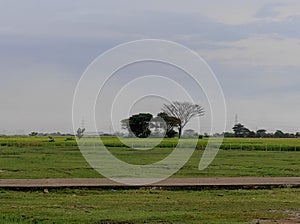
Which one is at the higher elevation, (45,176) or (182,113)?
(182,113)

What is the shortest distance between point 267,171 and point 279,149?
25.3 meters

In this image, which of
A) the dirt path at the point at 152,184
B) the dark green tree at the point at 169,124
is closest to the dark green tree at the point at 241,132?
the dark green tree at the point at 169,124

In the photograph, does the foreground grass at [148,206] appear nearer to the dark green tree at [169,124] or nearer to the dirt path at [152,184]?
the dirt path at [152,184]

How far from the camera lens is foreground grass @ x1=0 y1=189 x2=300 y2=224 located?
11.5 meters

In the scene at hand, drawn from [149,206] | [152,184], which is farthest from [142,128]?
[149,206]

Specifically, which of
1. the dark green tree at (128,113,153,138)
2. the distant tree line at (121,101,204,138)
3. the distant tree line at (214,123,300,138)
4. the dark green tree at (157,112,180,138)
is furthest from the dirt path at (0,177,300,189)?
the distant tree line at (214,123,300,138)

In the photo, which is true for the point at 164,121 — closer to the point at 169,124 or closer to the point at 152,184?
the point at 169,124

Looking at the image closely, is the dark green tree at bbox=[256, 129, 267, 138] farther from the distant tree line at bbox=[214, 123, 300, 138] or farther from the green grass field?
the green grass field

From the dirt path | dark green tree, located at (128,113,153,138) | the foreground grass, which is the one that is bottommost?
the foreground grass

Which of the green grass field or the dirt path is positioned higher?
the dirt path

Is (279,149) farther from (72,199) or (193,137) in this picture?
(72,199)

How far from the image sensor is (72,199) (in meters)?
14.3

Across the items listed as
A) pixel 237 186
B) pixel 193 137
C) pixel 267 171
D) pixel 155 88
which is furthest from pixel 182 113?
pixel 237 186

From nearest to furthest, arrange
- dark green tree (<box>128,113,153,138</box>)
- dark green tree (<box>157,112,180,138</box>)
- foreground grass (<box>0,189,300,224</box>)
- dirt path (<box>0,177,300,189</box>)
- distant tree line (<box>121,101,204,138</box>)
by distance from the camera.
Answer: foreground grass (<box>0,189,300,224</box>) < dirt path (<box>0,177,300,189</box>) < distant tree line (<box>121,101,204,138</box>) < dark green tree (<box>128,113,153,138</box>) < dark green tree (<box>157,112,180,138</box>)
